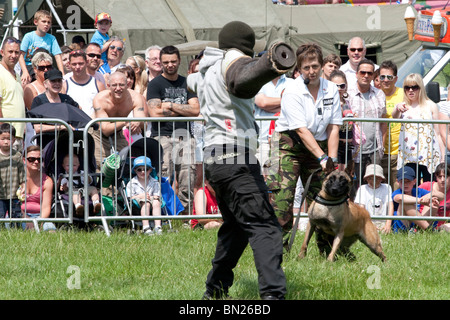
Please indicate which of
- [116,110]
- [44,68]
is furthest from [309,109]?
[44,68]

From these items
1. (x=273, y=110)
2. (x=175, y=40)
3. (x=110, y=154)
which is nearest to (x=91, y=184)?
(x=110, y=154)

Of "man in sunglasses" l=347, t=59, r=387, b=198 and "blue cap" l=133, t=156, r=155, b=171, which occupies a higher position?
"man in sunglasses" l=347, t=59, r=387, b=198

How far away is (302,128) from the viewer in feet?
25.0

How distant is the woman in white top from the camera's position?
998 cm

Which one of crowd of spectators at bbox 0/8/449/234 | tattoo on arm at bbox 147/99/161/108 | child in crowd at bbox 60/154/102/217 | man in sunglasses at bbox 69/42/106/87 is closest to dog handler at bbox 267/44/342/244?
crowd of spectators at bbox 0/8/449/234

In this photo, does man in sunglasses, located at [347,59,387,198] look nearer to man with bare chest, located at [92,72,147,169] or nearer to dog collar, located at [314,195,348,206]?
dog collar, located at [314,195,348,206]

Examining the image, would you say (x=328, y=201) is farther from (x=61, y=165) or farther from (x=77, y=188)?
(x=61, y=165)

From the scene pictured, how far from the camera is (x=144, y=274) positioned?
7.13 metres

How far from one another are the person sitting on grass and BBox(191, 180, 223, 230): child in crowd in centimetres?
213

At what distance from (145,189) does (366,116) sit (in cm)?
297

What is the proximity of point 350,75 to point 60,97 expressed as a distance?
391cm

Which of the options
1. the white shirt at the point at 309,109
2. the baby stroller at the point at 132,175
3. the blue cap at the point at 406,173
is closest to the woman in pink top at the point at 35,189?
the baby stroller at the point at 132,175

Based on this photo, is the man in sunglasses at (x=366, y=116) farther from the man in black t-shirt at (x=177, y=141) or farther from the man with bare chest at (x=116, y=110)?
the man with bare chest at (x=116, y=110)
